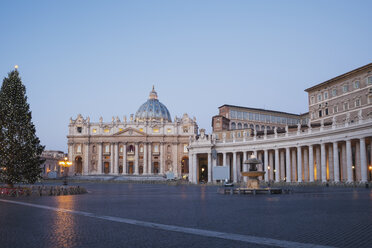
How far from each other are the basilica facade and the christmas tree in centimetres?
10658

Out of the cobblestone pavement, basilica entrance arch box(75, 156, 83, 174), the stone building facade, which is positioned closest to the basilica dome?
basilica entrance arch box(75, 156, 83, 174)

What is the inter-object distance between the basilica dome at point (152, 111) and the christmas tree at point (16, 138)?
14638cm

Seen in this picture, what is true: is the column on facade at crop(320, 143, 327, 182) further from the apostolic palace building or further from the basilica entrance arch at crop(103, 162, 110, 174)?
the basilica entrance arch at crop(103, 162, 110, 174)

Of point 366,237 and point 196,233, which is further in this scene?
point 196,233

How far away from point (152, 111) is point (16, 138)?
15100 cm

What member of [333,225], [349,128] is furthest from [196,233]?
[349,128]

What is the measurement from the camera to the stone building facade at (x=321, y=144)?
5200 cm

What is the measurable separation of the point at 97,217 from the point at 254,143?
57256mm

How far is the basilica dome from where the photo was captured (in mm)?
187875

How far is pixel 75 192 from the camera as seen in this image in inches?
1590

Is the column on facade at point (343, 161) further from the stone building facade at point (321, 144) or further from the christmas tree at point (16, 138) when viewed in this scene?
the christmas tree at point (16, 138)

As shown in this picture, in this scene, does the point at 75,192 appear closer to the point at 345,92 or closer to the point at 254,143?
the point at 254,143

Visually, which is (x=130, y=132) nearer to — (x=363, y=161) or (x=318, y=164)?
(x=318, y=164)

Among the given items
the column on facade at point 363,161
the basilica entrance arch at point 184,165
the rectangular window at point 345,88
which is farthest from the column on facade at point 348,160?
the basilica entrance arch at point 184,165
